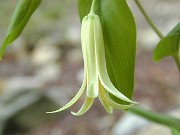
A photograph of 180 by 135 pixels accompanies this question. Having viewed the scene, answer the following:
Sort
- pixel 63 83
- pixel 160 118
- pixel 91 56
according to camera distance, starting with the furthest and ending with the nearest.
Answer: pixel 63 83 < pixel 160 118 < pixel 91 56

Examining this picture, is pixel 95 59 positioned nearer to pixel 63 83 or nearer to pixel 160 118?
pixel 160 118

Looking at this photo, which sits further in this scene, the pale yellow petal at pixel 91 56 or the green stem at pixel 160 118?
the green stem at pixel 160 118

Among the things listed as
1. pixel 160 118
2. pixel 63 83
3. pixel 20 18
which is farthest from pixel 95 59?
pixel 63 83

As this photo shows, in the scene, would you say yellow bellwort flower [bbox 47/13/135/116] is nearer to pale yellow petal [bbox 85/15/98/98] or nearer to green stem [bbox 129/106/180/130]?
pale yellow petal [bbox 85/15/98/98]

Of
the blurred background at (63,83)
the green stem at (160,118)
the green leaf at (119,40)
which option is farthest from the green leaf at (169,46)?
the blurred background at (63,83)

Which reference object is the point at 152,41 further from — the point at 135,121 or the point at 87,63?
the point at 87,63

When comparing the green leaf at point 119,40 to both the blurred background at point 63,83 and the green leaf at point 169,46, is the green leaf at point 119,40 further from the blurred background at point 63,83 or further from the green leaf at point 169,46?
the blurred background at point 63,83

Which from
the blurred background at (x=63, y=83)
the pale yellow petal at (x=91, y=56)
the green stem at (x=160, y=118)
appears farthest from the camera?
the blurred background at (x=63, y=83)
